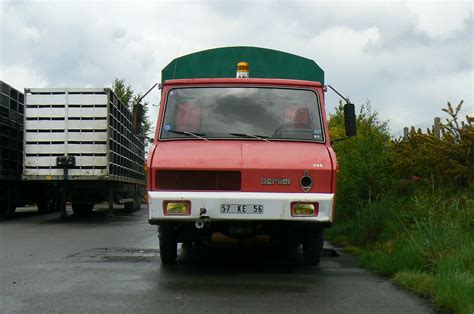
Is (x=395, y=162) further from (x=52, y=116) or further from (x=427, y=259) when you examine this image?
(x=52, y=116)

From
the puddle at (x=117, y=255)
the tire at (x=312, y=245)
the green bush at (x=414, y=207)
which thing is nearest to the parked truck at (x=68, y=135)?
the puddle at (x=117, y=255)

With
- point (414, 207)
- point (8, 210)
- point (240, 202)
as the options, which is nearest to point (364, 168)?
point (414, 207)

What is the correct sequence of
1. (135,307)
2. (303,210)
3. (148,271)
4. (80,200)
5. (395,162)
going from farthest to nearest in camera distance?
(80,200) → (395,162) → (148,271) → (303,210) → (135,307)

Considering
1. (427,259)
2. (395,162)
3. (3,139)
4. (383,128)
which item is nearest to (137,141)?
(3,139)

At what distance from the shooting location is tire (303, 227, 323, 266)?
7596 mm

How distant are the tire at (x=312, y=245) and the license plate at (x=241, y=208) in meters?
1.02

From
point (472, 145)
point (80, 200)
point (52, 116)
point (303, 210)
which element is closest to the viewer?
point (303, 210)

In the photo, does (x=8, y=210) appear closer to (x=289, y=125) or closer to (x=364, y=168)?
(x=364, y=168)

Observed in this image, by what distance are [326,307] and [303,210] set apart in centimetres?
154

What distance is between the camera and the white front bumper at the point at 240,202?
6750 mm

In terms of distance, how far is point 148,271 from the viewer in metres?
7.45

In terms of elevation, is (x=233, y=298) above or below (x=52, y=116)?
below

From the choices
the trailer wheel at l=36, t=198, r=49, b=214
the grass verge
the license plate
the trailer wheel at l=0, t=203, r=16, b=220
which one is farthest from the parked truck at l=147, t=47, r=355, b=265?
the trailer wheel at l=36, t=198, r=49, b=214

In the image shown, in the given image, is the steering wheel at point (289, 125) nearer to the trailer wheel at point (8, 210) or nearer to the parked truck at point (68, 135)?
the parked truck at point (68, 135)
